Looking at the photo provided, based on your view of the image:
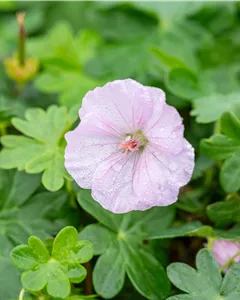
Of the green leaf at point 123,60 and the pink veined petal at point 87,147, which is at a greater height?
the pink veined petal at point 87,147

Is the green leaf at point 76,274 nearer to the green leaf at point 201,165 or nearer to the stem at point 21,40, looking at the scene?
the green leaf at point 201,165

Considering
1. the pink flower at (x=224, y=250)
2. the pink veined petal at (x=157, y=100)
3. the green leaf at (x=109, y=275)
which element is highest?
the pink veined petal at (x=157, y=100)

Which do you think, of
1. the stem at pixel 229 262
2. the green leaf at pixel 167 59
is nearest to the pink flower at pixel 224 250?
the stem at pixel 229 262

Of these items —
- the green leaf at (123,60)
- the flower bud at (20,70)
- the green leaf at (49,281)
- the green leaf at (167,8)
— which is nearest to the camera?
the green leaf at (49,281)

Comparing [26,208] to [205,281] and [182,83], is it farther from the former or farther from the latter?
[182,83]

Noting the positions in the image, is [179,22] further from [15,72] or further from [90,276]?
[90,276]

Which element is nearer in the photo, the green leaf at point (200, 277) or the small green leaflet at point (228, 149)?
the green leaf at point (200, 277)

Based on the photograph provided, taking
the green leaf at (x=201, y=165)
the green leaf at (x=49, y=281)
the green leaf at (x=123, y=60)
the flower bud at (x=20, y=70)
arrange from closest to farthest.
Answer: the green leaf at (x=49, y=281) < the green leaf at (x=201, y=165) < the flower bud at (x=20, y=70) < the green leaf at (x=123, y=60)

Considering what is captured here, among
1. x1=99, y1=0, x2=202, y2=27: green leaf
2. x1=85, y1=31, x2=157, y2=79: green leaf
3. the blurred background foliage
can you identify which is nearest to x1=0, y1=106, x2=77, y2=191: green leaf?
the blurred background foliage
